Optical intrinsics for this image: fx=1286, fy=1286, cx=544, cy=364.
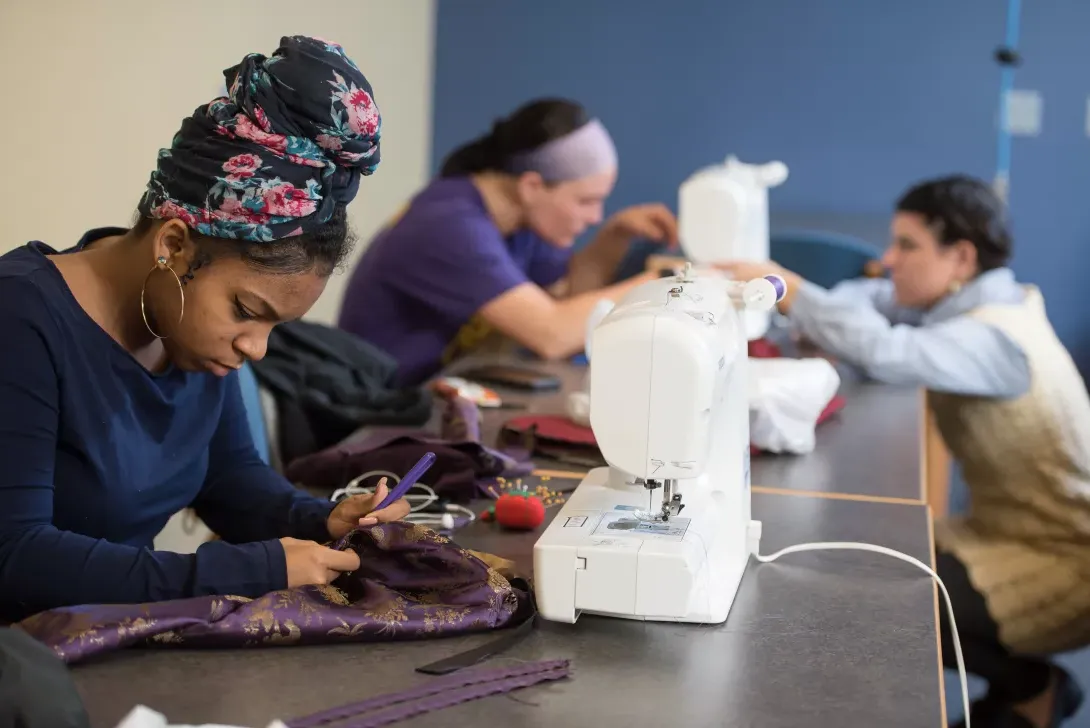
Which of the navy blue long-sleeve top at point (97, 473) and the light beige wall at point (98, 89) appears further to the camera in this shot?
the light beige wall at point (98, 89)

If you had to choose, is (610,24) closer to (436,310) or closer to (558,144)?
(558,144)

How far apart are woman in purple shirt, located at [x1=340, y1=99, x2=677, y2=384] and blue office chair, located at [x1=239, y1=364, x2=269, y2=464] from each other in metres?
0.89

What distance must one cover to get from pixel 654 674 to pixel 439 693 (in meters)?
0.21

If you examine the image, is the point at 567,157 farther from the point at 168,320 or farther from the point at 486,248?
the point at 168,320

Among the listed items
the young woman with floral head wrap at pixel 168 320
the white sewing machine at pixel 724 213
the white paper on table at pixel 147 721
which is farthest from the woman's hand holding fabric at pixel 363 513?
the white sewing machine at pixel 724 213

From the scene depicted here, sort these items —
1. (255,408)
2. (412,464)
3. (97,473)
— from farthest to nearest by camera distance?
(255,408), (412,464), (97,473)

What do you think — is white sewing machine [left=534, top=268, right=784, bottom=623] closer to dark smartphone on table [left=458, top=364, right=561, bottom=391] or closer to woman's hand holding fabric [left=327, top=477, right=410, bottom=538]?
woman's hand holding fabric [left=327, top=477, right=410, bottom=538]

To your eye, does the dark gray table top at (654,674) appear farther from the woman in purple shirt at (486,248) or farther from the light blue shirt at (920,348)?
the woman in purple shirt at (486,248)

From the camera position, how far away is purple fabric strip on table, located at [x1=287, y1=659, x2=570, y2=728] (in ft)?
3.63

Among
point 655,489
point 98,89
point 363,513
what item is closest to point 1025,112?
point 98,89

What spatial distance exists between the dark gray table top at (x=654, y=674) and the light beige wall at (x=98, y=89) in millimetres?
1999

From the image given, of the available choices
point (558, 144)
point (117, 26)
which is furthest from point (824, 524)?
point (117, 26)

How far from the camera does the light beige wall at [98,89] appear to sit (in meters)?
3.18

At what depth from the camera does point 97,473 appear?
1404 mm
